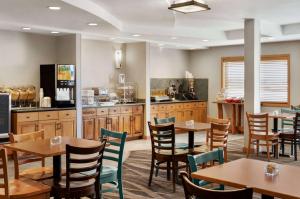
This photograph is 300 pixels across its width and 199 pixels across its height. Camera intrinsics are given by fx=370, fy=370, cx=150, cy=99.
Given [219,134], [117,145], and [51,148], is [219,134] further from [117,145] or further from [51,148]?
[51,148]

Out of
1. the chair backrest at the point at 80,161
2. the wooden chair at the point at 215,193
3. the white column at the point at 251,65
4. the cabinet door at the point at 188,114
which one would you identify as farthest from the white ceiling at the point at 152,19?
the wooden chair at the point at 215,193

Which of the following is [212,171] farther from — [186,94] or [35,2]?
[186,94]

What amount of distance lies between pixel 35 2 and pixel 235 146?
5.42m

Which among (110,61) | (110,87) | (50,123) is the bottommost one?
(50,123)

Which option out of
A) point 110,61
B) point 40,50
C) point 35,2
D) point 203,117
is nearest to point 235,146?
point 203,117

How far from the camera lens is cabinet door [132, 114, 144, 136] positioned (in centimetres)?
930

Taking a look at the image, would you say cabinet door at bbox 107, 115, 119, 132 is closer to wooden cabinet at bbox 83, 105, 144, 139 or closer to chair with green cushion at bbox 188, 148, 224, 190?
wooden cabinet at bbox 83, 105, 144, 139

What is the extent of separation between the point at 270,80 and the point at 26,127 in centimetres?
660

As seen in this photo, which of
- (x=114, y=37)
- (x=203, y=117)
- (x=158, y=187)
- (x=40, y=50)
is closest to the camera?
(x=158, y=187)

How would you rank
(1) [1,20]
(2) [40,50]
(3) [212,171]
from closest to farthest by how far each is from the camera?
1. (3) [212,171]
2. (1) [1,20]
3. (2) [40,50]

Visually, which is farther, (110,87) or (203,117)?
(203,117)

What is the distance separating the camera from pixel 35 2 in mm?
4848

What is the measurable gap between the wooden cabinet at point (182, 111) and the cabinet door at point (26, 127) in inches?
137

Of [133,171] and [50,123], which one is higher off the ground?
[50,123]
